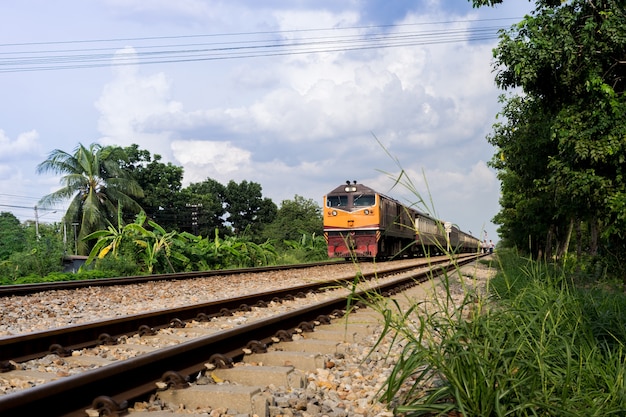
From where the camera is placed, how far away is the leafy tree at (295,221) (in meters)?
59.1

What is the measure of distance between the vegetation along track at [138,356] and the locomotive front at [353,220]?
1541 cm

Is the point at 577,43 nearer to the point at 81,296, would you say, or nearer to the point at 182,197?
the point at 81,296

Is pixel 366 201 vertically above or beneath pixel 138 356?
above

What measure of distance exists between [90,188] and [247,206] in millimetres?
35174

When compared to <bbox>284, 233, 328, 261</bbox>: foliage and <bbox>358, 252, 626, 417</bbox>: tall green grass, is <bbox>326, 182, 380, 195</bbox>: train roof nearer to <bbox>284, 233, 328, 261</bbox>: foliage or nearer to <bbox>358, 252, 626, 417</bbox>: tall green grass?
<bbox>284, 233, 328, 261</bbox>: foliage

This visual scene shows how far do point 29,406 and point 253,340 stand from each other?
7.37 feet

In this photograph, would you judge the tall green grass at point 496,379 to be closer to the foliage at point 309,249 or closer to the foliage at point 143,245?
the foliage at point 143,245

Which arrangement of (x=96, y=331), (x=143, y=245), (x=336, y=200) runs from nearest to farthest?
(x=96, y=331)
(x=143, y=245)
(x=336, y=200)

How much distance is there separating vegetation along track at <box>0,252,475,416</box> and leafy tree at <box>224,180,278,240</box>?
62.9 m

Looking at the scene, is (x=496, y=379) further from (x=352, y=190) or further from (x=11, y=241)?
(x=352, y=190)

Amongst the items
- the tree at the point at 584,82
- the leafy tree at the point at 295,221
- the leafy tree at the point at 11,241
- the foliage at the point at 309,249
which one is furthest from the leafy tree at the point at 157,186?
the tree at the point at 584,82

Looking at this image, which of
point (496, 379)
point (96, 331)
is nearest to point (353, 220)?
point (96, 331)

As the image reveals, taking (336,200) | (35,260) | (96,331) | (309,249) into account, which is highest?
(336,200)

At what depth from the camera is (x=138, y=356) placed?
3916 mm
